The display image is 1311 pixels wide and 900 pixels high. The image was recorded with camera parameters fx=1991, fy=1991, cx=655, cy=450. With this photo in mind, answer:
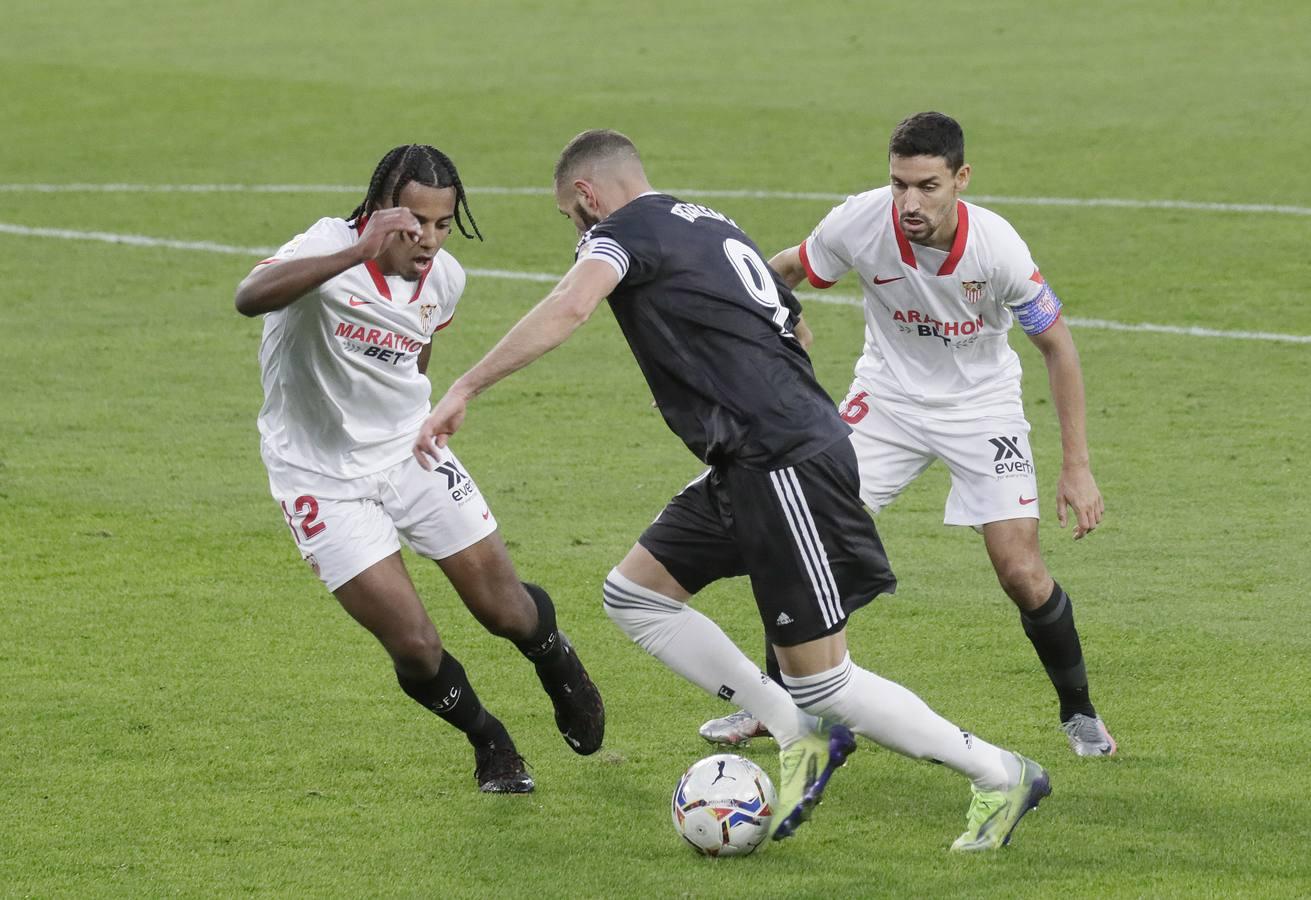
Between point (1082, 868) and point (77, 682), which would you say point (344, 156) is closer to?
point (77, 682)

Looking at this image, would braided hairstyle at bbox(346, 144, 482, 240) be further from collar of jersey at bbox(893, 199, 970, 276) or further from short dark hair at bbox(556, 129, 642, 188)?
collar of jersey at bbox(893, 199, 970, 276)

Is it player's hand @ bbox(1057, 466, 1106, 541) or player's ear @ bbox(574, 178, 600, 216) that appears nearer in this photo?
player's ear @ bbox(574, 178, 600, 216)

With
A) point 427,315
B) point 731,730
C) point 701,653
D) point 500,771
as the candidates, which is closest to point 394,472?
point 427,315

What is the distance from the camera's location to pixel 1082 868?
5695 millimetres

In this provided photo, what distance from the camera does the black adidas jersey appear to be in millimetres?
5598

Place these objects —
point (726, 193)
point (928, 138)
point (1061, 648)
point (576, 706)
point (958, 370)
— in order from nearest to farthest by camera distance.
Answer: point (928, 138) → point (576, 706) → point (1061, 648) → point (958, 370) → point (726, 193)

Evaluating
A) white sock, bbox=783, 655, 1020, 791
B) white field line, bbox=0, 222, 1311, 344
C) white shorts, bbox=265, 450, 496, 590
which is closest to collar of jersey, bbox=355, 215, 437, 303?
white shorts, bbox=265, 450, 496, 590

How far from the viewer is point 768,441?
18.6ft

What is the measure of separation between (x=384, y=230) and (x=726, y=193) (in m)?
12.7

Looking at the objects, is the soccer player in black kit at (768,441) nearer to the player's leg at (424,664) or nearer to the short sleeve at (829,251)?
the player's leg at (424,664)

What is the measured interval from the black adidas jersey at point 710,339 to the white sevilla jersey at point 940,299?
3.92 feet

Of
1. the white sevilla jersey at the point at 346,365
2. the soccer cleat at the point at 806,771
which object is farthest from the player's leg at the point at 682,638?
the white sevilla jersey at the point at 346,365

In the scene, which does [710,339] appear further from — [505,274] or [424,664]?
[505,274]

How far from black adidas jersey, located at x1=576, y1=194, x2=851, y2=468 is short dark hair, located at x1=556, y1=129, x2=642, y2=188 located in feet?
0.56
